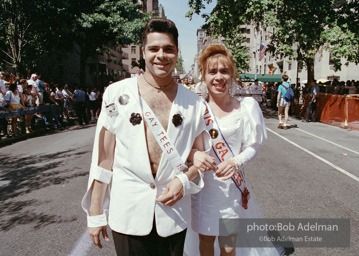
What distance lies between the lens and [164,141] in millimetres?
1606

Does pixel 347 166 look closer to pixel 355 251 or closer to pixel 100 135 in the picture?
pixel 355 251

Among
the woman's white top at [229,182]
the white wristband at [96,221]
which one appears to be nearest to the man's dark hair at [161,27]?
the woman's white top at [229,182]

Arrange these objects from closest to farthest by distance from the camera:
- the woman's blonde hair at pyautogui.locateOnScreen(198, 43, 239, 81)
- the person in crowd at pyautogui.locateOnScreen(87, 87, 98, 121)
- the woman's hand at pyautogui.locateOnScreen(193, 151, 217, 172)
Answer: the woman's hand at pyautogui.locateOnScreen(193, 151, 217, 172), the woman's blonde hair at pyautogui.locateOnScreen(198, 43, 239, 81), the person in crowd at pyautogui.locateOnScreen(87, 87, 98, 121)

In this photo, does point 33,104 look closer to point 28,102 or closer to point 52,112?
point 28,102

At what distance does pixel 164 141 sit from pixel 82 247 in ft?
6.83

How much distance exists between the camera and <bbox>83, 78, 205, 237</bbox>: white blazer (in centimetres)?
158

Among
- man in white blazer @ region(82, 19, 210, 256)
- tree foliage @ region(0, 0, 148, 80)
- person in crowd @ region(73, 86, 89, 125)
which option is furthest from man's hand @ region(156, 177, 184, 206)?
tree foliage @ region(0, 0, 148, 80)

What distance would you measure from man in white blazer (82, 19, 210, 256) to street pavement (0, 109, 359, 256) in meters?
1.51

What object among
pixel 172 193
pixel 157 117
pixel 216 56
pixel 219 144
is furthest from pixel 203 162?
pixel 216 56

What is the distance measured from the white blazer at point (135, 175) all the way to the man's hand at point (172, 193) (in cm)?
4

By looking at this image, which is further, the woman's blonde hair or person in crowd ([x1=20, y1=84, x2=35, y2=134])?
person in crowd ([x1=20, y1=84, x2=35, y2=134])

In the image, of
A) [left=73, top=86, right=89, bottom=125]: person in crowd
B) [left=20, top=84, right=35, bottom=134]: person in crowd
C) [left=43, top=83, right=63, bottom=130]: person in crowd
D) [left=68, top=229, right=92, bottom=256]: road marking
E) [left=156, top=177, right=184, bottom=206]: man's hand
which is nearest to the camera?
[left=156, top=177, right=184, bottom=206]: man's hand

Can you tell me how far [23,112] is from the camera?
10648 mm

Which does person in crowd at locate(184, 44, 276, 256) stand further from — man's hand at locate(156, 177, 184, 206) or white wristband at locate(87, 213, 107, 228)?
white wristband at locate(87, 213, 107, 228)
